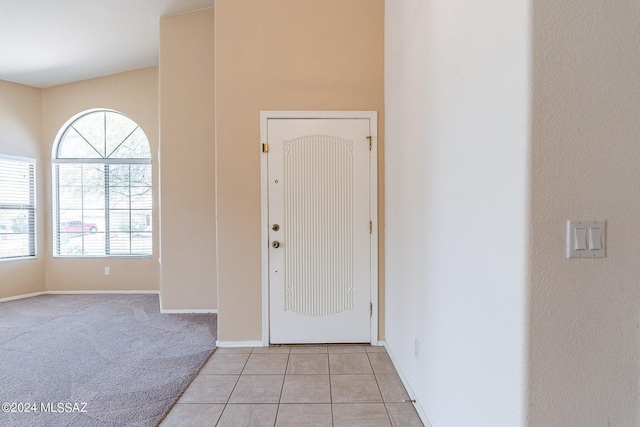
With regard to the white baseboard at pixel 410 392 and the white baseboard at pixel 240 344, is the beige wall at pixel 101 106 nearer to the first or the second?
the white baseboard at pixel 240 344

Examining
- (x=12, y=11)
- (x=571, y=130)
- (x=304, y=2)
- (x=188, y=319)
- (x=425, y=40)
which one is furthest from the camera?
(x=188, y=319)

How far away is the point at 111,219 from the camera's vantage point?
485cm

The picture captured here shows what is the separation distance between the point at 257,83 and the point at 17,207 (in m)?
4.34

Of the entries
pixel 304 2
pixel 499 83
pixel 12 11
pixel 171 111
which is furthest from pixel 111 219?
pixel 499 83

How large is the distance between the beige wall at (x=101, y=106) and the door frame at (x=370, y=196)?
2687mm

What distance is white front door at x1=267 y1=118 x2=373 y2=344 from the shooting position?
9.28 feet

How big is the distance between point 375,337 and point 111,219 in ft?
14.2

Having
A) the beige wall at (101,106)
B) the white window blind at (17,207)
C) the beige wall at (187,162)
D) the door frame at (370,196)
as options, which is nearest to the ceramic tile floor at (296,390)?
the door frame at (370,196)

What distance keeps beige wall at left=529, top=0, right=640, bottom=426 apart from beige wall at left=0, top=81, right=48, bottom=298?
20.1 feet

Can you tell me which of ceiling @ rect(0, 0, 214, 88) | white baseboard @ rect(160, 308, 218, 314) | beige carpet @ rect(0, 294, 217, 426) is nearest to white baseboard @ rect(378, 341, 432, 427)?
beige carpet @ rect(0, 294, 217, 426)

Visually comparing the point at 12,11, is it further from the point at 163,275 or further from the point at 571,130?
the point at 571,130

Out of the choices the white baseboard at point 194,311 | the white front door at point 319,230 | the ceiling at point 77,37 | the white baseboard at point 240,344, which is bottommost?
the white baseboard at point 194,311

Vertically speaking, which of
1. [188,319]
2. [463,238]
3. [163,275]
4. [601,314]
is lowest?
[188,319]

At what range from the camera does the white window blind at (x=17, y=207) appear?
444 cm
